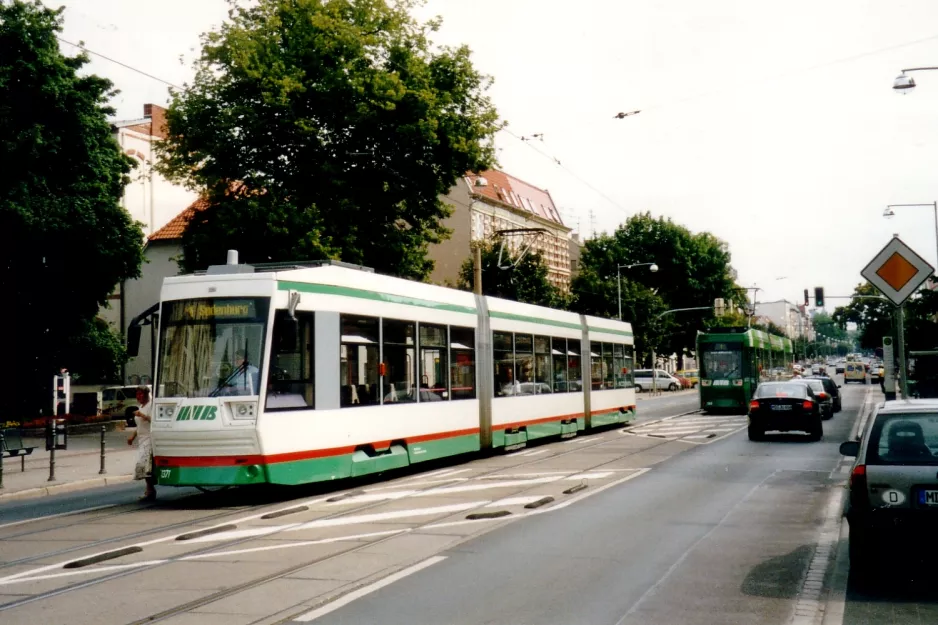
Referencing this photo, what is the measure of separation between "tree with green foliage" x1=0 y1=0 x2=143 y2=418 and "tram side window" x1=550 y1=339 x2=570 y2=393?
17357mm

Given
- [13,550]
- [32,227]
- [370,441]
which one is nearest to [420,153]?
[32,227]

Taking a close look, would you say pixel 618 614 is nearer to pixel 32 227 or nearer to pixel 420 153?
pixel 420 153

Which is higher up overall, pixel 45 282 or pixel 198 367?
pixel 45 282

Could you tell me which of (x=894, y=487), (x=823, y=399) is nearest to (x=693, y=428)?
(x=823, y=399)

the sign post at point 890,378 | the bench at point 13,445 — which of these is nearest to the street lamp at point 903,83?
the sign post at point 890,378

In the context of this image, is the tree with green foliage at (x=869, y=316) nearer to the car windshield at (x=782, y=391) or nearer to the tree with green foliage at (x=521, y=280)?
the car windshield at (x=782, y=391)

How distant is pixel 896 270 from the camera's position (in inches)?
440

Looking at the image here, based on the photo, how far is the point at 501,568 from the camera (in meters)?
8.54

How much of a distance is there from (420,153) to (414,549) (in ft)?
76.4

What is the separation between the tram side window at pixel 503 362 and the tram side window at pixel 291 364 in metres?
6.98

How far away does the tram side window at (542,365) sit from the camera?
22.6 m

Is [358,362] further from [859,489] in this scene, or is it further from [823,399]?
[823,399]

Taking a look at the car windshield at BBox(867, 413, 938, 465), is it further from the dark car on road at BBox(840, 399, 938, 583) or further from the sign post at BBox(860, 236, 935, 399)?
the sign post at BBox(860, 236, 935, 399)

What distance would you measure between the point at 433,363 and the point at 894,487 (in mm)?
10550
